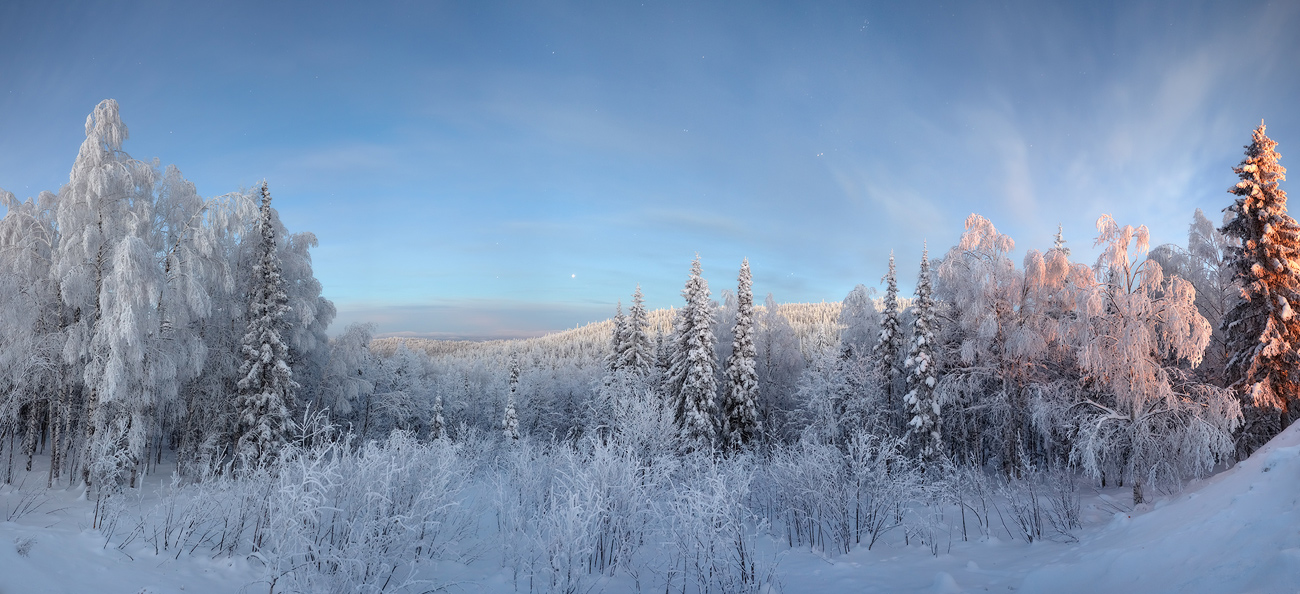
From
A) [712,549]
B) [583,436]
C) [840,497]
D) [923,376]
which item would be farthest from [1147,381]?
[583,436]

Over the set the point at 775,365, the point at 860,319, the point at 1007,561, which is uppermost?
the point at 860,319

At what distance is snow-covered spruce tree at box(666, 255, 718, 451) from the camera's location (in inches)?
1141

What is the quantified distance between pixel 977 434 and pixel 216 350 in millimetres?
33977

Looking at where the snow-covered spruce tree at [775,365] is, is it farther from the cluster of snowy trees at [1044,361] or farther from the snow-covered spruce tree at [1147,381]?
the snow-covered spruce tree at [1147,381]

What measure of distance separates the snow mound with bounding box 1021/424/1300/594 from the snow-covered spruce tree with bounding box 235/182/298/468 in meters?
24.3

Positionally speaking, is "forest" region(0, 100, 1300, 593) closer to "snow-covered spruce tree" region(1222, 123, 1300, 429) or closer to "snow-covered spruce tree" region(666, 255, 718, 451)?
"snow-covered spruce tree" region(1222, 123, 1300, 429)

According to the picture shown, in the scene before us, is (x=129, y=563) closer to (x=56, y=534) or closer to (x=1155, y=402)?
(x=56, y=534)

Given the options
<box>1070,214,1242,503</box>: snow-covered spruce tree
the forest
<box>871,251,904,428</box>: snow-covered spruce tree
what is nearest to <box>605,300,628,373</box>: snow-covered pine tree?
the forest

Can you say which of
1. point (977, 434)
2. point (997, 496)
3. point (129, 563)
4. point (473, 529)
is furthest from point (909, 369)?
point (129, 563)

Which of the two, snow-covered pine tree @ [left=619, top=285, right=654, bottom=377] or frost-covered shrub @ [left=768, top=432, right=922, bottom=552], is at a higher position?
snow-covered pine tree @ [left=619, top=285, right=654, bottom=377]

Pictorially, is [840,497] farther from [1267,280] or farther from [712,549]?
[1267,280]

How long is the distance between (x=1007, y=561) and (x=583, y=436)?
42.9 ft

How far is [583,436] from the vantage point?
64.8 ft

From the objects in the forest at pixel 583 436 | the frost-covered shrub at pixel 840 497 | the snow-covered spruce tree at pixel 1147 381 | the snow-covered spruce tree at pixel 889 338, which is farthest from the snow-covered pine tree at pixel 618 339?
the snow-covered spruce tree at pixel 1147 381
